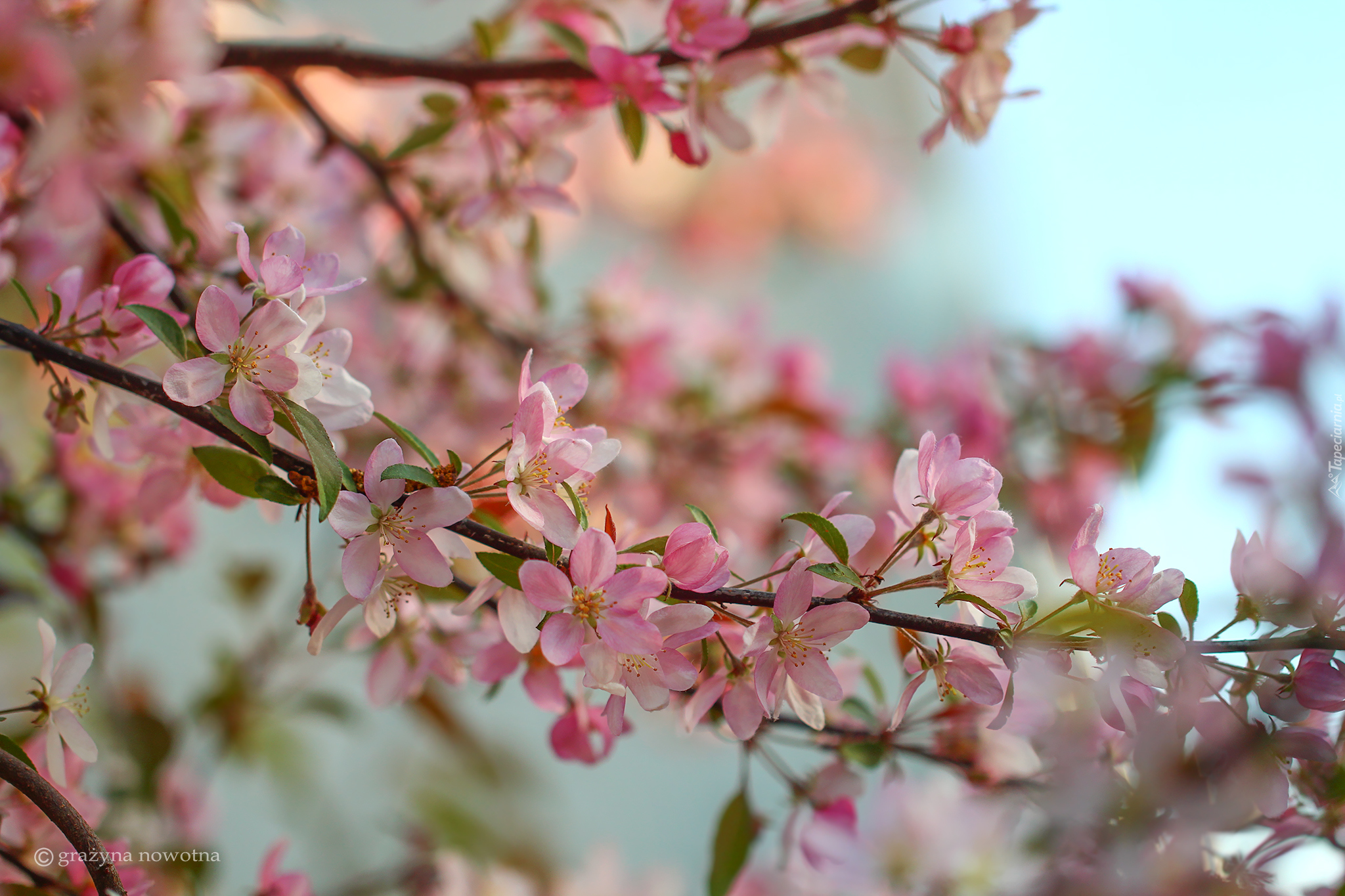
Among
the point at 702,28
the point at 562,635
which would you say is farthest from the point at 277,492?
the point at 702,28

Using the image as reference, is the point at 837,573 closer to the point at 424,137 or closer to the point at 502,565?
the point at 502,565

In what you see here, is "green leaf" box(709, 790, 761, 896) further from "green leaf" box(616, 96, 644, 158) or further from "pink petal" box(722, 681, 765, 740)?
"green leaf" box(616, 96, 644, 158)

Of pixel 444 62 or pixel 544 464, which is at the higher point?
pixel 444 62

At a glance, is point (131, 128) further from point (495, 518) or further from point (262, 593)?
point (262, 593)

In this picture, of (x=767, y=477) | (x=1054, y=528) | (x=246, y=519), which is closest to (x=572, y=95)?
(x=767, y=477)

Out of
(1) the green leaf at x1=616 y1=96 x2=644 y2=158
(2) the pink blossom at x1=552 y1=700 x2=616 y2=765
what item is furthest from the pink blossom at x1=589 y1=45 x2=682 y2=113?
(2) the pink blossom at x1=552 y1=700 x2=616 y2=765

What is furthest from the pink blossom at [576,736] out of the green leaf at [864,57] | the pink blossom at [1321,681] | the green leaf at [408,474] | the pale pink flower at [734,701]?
the green leaf at [864,57]
